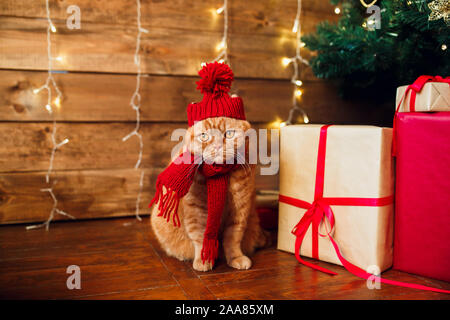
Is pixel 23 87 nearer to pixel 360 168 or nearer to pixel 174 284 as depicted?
pixel 174 284

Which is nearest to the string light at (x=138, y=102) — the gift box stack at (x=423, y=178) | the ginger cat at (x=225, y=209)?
the ginger cat at (x=225, y=209)

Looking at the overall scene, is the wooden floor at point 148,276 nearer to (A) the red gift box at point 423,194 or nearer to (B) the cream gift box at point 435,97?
(A) the red gift box at point 423,194

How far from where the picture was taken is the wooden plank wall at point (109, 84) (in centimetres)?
142

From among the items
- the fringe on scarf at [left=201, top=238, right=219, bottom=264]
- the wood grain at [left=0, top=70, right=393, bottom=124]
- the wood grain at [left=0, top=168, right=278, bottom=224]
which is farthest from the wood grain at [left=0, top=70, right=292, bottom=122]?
the fringe on scarf at [left=201, top=238, right=219, bottom=264]

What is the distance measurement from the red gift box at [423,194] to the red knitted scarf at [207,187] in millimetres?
464

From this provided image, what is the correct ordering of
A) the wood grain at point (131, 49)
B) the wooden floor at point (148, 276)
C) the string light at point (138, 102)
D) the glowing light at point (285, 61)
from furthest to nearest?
the glowing light at point (285, 61)
the string light at point (138, 102)
the wood grain at point (131, 49)
the wooden floor at point (148, 276)

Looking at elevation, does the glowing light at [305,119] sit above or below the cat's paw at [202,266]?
above

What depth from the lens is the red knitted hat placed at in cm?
97

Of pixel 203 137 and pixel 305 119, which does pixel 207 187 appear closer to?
pixel 203 137

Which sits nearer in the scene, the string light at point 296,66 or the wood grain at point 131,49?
the wood grain at point 131,49

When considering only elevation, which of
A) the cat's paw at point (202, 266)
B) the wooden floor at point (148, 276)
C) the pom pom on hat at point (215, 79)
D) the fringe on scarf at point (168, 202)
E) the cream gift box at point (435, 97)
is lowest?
the wooden floor at point (148, 276)

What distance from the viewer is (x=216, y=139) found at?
947mm

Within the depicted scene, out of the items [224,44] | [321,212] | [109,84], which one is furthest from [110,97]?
[321,212]

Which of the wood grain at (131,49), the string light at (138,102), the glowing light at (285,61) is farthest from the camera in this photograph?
the glowing light at (285,61)
